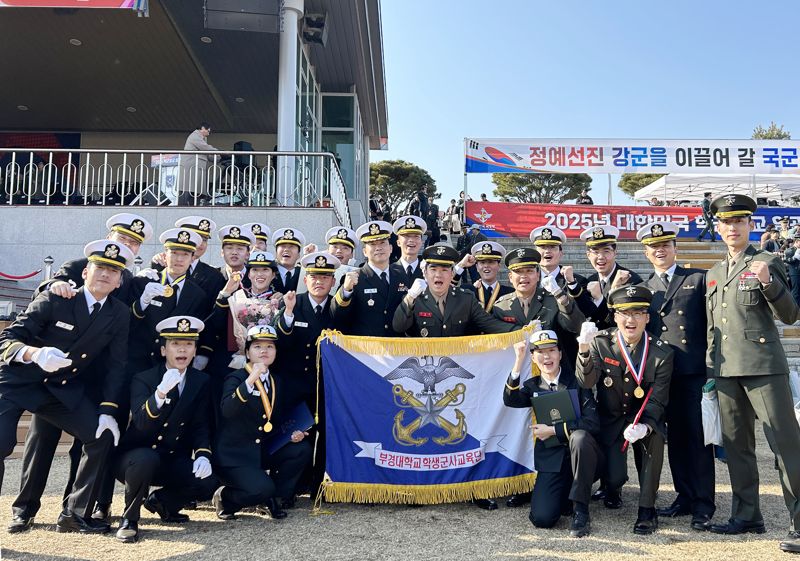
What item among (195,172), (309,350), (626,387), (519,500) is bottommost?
(519,500)

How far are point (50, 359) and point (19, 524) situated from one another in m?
1.21

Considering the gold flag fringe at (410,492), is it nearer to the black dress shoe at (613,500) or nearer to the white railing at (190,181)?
the black dress shoe at (613,500)

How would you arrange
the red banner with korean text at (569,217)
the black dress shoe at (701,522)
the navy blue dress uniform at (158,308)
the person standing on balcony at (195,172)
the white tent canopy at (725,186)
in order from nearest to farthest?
the black dress shoe at (701,522) → the navy blue dress uniform at (158,308) → the person standing on balcony at (195,172) → the red banner with korean text at (569,217) → the white tent canopy at (725,186)

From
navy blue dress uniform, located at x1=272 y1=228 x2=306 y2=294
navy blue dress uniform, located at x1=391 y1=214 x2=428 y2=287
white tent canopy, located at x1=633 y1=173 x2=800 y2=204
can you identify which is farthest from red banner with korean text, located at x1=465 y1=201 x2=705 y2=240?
navy blue dress uniform, located at x1=391 y1=214 x2=428 y2=287

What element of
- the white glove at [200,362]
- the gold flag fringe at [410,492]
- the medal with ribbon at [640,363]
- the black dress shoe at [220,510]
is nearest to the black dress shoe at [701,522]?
the medal with ribbon at [640,363]

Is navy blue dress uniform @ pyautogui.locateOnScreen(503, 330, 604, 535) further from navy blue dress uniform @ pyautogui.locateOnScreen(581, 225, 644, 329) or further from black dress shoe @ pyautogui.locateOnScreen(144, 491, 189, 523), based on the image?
black dress shoe @ pyautogui.locateOnScreen(144, 491, 189, 523)

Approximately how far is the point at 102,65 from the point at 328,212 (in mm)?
8354

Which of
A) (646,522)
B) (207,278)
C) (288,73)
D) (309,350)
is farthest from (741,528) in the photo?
(288,73)

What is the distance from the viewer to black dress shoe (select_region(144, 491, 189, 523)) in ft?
14.0

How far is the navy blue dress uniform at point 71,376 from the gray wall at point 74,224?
576 cm

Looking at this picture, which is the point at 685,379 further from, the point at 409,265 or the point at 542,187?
the point at 542,187

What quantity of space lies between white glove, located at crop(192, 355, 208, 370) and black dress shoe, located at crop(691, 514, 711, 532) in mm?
3758

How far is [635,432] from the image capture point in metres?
4.10

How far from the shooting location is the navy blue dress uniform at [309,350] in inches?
193
